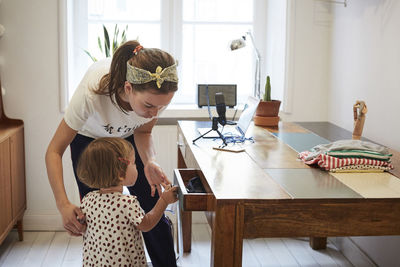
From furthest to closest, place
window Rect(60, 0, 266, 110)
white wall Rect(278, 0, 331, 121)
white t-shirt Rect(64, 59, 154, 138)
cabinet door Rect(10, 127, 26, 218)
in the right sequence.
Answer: window Rect(60, 0, 266, 110) → white wall Rect(278, 0, 331, 121) → cabinet door Rect(10, 127, 26, 218) → white t-shirt Rect(64, 59, 154, 138)

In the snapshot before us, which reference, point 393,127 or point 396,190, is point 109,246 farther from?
point 393,127

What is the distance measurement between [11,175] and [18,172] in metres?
0.14

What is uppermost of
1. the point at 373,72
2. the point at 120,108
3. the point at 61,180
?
the point at 373,72

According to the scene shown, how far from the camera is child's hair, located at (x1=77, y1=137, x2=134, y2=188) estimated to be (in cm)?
182

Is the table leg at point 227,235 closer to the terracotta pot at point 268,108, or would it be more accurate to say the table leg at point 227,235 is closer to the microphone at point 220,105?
the microphone at point 220,105

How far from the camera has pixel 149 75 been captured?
1.88 meters

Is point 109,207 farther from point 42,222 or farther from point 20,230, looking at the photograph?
point 42,222

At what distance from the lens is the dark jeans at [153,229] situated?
7.75ft

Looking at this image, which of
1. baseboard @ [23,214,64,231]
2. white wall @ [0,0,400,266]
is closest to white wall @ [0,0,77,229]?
white wall @ [0,0,400,266]

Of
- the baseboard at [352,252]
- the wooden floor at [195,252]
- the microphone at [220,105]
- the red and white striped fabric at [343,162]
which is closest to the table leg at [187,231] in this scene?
the wooden floor at [195,252]

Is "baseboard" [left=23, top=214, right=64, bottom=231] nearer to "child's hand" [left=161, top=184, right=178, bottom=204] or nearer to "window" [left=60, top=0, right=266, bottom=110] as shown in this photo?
"window" [left=60, top=0, right=266, bottom=110]

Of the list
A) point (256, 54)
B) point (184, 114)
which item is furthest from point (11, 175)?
point (256, 54)

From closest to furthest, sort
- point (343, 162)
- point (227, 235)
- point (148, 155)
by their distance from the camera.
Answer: point (227, 235) < point (343, 162) < point (148, 155)

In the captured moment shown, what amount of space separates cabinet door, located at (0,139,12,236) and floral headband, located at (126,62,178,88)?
56.1 inches
